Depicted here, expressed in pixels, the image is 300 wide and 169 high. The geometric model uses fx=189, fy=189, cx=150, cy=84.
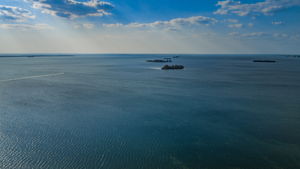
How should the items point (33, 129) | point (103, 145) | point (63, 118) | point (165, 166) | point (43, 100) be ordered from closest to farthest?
point (165, 166), point (103, 145), point (33, 129), point (63, 118), point (43, 100)

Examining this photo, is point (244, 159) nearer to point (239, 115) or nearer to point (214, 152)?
point (214, 152)

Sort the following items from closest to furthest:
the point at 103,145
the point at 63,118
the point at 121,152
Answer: the point at 121,152, the point at 103,145, the point at 63,118

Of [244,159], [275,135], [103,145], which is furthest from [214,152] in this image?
[103,145]

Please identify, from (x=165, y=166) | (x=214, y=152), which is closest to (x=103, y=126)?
(x=165, y=166)

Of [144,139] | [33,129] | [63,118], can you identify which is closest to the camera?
[144,139]

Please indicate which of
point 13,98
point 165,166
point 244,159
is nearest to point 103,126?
point 165,166

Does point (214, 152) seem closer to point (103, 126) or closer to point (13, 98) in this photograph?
point (103, 126)

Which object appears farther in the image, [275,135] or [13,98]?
[13,98]

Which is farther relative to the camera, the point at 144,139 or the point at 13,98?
the point at 13,98

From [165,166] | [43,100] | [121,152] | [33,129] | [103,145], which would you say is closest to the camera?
[165,166]
